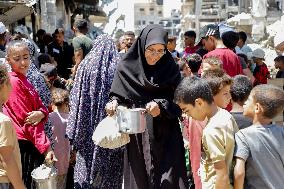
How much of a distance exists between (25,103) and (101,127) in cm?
63

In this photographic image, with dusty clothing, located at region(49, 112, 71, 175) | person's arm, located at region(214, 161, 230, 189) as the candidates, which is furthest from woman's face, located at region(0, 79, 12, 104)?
dusty clothing, located at region(49, 112, 71, 175)

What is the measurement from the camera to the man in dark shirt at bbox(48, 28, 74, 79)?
955cm

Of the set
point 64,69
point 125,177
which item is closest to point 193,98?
point 125,177

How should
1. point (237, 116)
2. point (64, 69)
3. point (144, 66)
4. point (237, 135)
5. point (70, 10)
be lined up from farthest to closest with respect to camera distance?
point (70, 10) → point (64, 69) → point (144, 66) → point (237, 116) → point (237, 135)

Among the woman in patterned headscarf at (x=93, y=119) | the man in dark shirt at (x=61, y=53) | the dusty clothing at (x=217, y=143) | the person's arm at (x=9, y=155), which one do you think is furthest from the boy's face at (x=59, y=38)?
the dusty clothing at (x=217, y=143)

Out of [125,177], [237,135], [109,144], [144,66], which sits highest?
[144,66]

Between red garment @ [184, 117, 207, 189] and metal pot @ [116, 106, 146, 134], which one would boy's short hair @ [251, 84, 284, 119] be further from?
red garment @ [184, 117, 207, 189]

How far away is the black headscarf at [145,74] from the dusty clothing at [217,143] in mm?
1006

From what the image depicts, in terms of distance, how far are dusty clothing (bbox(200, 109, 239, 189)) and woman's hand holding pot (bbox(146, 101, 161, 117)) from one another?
791 mm

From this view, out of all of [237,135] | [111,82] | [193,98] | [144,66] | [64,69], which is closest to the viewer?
[237,135]

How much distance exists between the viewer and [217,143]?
10.6ft

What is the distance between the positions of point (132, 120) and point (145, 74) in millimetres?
500

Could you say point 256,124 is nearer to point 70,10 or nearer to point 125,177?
point 125,177

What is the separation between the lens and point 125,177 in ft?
15.0
